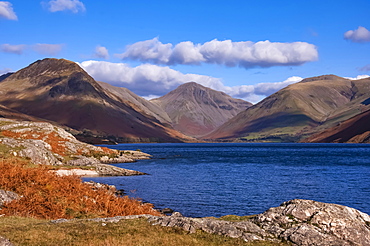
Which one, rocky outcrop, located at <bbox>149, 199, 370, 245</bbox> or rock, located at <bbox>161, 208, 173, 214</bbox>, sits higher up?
rocky outcrop, located at <bbox>149, 199, 370, 245</bbox>

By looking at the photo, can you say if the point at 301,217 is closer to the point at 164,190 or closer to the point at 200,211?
the point at 200,211

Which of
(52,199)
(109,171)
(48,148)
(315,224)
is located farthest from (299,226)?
(48,148)

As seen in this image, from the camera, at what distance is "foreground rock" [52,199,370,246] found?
16.6 m

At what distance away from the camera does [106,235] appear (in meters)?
16.3

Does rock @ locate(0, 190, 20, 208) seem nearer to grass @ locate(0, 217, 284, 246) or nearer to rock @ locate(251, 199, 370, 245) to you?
grass @ locate(0, 217, 284, 246)

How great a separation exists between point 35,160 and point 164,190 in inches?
861

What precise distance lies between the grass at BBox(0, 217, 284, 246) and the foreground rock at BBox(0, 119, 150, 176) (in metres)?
41.3

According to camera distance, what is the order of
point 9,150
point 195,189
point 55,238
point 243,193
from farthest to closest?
point 195,189 < point 243,193 < point 9,150 < point 55,238

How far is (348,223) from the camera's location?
1736cm

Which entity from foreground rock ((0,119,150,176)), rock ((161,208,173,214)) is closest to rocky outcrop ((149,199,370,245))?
rock ((161,208,173,214))

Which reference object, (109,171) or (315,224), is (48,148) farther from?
(315,224)

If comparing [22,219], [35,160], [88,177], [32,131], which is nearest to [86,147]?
[32,131]

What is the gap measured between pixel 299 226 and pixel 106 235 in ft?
30.0

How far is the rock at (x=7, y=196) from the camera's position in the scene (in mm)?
24781
